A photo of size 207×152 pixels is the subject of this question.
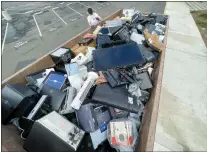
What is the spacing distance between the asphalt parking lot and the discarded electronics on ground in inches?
109

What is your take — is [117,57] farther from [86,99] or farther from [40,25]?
[40,25]

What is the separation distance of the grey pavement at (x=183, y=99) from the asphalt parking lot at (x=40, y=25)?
383cm

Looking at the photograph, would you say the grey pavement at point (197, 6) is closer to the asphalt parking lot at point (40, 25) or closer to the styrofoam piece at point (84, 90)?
the asphalt parking lot at point (40, 25)

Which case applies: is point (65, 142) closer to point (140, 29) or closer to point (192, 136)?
point (192, 136)

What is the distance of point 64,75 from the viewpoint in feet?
9.61

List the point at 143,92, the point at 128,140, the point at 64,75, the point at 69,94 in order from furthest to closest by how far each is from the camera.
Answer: the point at 64,75, the point at 143,92, the point at 69,94, the point at 128,140

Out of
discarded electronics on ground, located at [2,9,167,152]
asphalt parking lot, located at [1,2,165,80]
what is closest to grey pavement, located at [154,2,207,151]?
discarded electronics on ground, located at [2,9,167,152]

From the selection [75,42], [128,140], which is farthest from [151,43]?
[128,140]

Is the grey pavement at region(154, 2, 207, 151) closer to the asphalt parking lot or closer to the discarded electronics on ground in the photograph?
the discarded electronics on ground

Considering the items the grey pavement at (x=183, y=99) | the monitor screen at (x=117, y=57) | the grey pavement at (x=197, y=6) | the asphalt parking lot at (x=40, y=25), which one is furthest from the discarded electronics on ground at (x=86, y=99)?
the grey pavement at (x=197, y=6)

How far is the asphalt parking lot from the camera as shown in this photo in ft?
19.3

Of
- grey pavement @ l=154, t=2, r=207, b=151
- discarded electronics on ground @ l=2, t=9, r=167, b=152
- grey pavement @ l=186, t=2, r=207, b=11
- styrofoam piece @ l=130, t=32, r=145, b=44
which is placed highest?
styrofoam piece @ l=130, t=32, r=145, b=44

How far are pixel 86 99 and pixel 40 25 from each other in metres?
6.94

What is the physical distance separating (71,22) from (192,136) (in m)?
7.14
